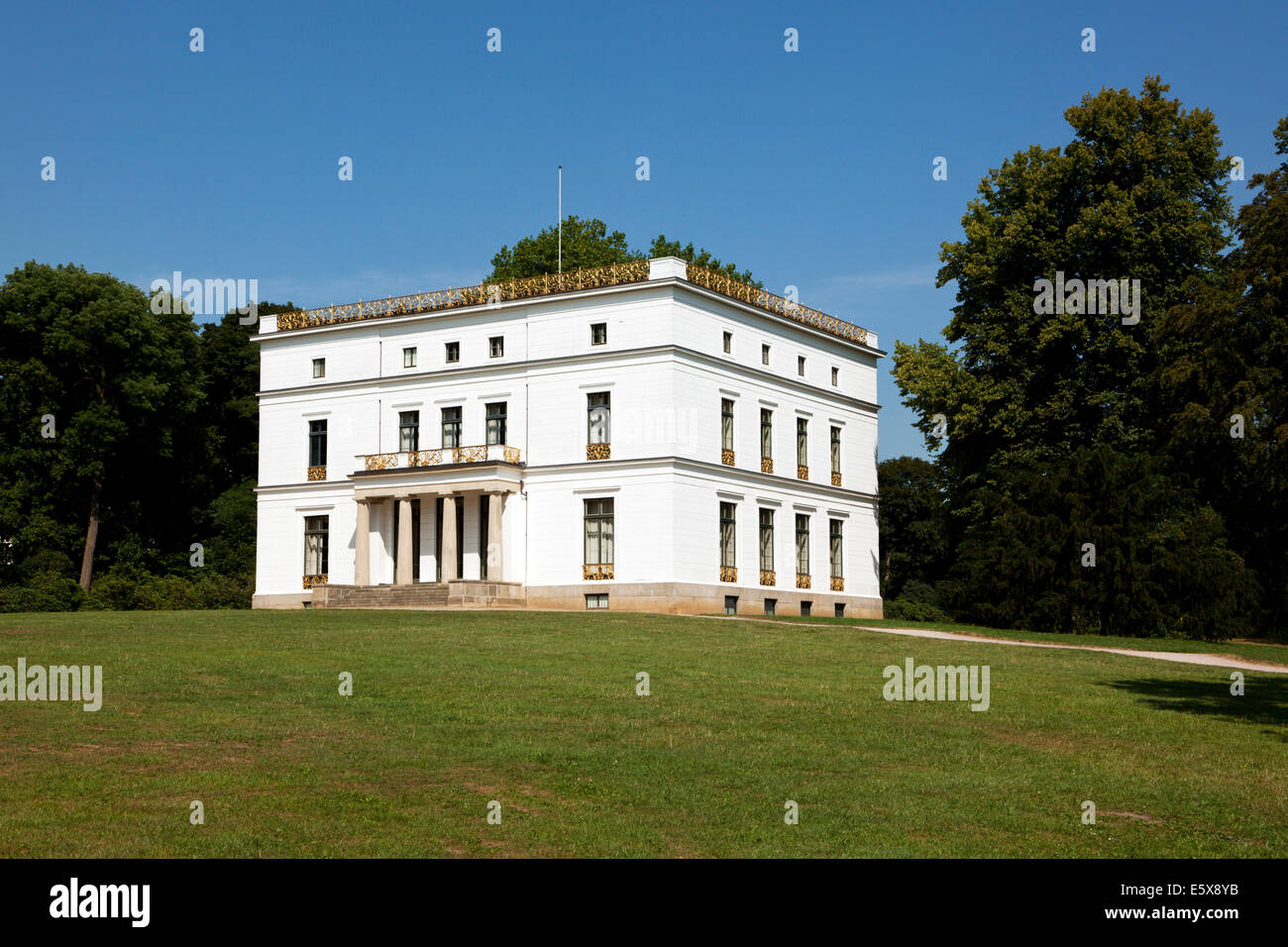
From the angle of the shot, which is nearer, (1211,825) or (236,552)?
(1211,825)

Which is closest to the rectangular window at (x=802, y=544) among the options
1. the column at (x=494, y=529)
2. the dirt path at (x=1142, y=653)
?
the column at (x=494, y=529)

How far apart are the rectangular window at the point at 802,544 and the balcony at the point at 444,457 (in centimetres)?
1157

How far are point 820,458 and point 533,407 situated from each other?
12412 millimetres

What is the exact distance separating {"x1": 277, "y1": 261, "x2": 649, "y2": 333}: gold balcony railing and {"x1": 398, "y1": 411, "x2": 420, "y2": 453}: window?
4127 mm

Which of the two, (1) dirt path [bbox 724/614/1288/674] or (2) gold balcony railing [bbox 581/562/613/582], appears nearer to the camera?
(1) dirt path [bbox 724/614/1288/674]

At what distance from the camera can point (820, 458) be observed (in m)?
57.2

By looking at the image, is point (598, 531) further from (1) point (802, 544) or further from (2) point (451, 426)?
(1) point (802, 544)

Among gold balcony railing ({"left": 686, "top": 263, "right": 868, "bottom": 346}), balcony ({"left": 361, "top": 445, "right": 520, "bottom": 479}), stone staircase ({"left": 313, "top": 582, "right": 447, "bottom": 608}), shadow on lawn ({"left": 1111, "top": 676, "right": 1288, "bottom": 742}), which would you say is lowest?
shadow on lawn ({"left": 1111, "top": 676, "right": 1288, "bottom": 742})

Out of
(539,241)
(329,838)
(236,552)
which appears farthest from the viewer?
(539,241)

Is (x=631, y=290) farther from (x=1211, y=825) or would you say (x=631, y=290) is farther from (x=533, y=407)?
(x=1211, y=825)

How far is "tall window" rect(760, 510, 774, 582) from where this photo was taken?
175ft

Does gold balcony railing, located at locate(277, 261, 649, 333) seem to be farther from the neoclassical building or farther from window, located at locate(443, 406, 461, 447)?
window, located at locate(443, 406, 461, 447)

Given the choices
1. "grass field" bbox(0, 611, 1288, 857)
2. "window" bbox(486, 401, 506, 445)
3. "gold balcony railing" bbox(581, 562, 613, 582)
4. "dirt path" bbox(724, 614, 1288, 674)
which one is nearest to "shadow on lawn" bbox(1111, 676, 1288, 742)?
"grass field" bbox(0, 611, 1288, 857)
